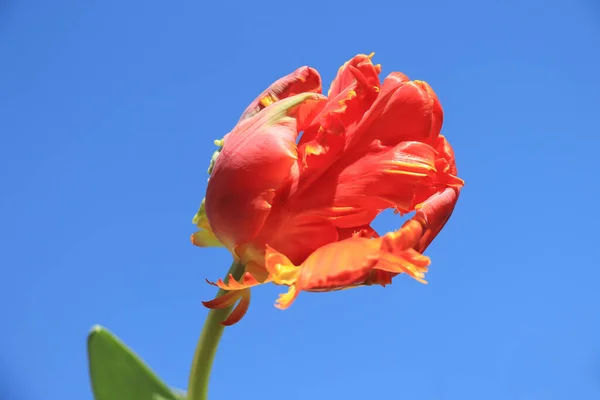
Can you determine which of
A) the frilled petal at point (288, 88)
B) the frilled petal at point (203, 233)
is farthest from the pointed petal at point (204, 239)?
the frilled petal at point (288, 88)

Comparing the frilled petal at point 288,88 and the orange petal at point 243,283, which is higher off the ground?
the frilled petal at point 288,88

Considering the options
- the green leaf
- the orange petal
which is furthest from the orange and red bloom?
the green leaf

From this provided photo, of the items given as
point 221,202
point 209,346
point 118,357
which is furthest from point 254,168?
point 118,357

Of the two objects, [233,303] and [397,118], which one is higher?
[397,118]

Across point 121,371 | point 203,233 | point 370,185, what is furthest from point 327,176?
point 121,371

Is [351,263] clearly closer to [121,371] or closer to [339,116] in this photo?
[339,116]

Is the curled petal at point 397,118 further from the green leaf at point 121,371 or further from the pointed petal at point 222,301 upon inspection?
the green leaf at point 121,371

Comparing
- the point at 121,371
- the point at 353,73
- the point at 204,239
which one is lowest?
the point at 121,371
